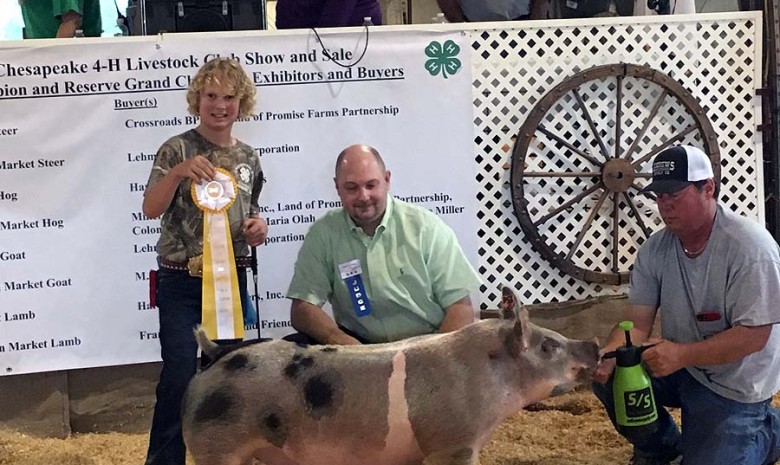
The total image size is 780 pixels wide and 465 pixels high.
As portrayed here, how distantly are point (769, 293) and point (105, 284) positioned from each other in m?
2.96

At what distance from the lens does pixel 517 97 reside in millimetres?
4648

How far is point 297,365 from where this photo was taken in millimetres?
2699

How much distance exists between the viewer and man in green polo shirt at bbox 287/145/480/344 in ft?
10.3

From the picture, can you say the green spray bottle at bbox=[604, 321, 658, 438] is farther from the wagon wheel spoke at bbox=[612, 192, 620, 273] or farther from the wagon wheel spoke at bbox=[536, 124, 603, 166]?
the wagon wheel spoke at bbox=[536, 124, 603, 166]

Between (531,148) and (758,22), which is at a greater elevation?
(758,22)

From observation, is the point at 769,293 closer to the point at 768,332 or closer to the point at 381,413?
the point at 768,332

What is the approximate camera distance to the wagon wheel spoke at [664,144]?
4.68m

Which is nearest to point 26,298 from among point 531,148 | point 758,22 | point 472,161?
point 472,161

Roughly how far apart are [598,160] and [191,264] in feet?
7.86

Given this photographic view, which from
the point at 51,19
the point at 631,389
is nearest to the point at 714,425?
the point at 631,389

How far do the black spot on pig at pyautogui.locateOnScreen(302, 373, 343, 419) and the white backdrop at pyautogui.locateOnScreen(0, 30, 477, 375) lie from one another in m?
1.75

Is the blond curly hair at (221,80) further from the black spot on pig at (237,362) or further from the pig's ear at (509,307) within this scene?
the pig's ear at (509,307)

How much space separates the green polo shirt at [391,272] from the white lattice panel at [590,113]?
1424mm

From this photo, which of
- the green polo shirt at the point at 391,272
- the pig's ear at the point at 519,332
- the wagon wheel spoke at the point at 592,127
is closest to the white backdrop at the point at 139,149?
the wagon wheel spoke at the point at 592,127
